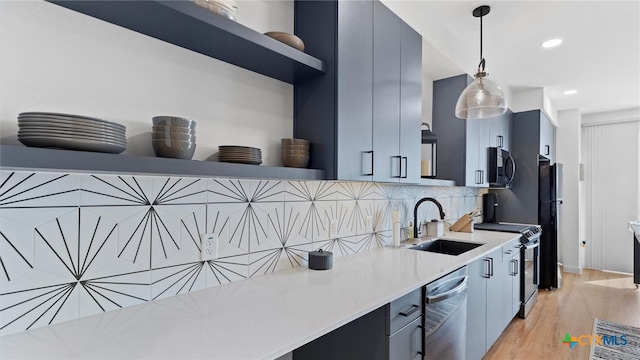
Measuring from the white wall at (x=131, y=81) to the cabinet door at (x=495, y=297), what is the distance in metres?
1.86

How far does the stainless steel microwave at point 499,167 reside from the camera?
335cm

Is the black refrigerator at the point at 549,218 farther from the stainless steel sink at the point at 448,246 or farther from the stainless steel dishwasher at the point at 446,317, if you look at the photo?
the stainless steel dishwasher at the point at 446,317

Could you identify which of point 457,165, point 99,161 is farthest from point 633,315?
point 99,161

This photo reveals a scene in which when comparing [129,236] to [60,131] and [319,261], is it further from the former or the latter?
[319,261]

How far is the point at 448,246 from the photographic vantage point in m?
2.65

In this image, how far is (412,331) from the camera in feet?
4.75

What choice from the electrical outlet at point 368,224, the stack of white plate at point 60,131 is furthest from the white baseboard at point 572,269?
the stack of white plate at point 60,131

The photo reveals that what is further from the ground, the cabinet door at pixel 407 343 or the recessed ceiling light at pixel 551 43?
the recessed ceiling light at pixel 551 43

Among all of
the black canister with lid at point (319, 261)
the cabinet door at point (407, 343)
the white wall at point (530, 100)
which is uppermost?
the white wall at point (530, 100)

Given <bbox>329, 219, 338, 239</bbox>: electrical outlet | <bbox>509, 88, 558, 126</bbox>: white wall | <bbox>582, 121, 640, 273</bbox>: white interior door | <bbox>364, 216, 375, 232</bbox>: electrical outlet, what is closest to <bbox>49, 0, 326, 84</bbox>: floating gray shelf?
<bbox>329, 219, 338, 239</bbox>: electrical outlet

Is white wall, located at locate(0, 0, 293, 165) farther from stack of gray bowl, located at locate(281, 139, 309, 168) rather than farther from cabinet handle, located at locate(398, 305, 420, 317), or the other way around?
cabinet handle, located at locate(398, 305, 420, 317)

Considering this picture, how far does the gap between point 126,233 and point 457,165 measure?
2.62 meters

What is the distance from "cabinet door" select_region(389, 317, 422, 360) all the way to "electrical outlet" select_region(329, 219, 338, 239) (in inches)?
26.1

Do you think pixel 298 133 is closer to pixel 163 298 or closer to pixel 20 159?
pixel 163 298
